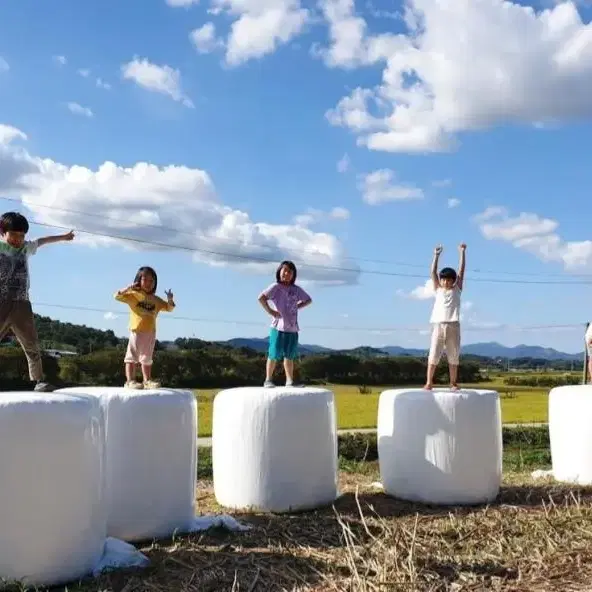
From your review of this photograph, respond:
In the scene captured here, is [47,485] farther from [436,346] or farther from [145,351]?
[436,346]

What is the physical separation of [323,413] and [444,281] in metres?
2.58

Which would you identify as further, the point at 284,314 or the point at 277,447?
the point at 284,314

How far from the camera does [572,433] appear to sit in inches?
401

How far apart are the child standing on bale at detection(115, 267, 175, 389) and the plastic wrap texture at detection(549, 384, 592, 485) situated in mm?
4863

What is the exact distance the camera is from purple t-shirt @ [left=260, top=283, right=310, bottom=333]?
32.2ft

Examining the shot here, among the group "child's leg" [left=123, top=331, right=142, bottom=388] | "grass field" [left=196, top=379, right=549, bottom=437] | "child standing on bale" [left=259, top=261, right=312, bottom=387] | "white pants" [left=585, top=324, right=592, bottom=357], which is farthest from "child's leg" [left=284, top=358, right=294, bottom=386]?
"grass field" [left=196, top=379, right=549, bottom=437]

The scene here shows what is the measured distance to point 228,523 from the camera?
7.20m

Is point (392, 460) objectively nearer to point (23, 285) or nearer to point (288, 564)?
point (288, 564)

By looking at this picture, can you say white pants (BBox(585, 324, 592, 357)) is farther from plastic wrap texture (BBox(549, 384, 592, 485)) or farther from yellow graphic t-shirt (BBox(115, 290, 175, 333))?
yellow graphic t-shirt (BBox(115, 290, 175, 333))

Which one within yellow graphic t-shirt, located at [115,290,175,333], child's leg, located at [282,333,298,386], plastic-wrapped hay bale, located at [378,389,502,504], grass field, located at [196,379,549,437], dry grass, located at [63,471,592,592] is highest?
yellow graphic t-shirt, located at [115,290,175,333]

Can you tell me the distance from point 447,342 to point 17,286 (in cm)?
484

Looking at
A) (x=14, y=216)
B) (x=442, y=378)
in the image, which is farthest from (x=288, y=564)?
(x=442, y=378)

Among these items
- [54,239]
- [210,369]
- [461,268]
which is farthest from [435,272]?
[210,369]

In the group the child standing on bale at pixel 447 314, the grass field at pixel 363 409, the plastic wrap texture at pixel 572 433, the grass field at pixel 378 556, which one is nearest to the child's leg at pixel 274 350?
the child standing on bale at pixel 447 314
